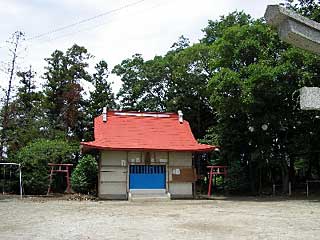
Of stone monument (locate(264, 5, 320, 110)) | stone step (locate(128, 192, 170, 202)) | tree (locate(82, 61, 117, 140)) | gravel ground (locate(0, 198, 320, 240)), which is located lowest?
stone step (locate(128, 192, 170, 202))

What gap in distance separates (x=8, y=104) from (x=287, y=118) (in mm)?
18547

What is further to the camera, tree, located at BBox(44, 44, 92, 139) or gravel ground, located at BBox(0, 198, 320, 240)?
tree, located at BBox(44, 44, 92, 139)

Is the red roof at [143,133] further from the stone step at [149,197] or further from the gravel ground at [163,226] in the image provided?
the gravel ground at [163,226]

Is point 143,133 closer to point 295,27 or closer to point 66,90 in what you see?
point 66,90

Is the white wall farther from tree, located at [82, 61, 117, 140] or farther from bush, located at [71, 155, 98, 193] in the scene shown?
tree, located at [82, 61, 117, 140]

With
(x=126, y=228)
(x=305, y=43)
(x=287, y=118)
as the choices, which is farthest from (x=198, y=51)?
(x=305, y=43)

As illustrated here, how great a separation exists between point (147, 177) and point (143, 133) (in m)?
2.87

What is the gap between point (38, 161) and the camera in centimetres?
2478

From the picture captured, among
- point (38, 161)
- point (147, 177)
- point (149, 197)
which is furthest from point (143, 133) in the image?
point (38, 161)

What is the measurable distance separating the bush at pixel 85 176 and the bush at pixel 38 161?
1.64 metres

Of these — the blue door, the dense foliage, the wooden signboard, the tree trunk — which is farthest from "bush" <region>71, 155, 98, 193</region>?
the tree trunk

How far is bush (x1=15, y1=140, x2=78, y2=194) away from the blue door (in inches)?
203

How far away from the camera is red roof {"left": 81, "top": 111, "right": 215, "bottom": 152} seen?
76.4 feet

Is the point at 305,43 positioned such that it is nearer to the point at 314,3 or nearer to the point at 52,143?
the point at 314,3
